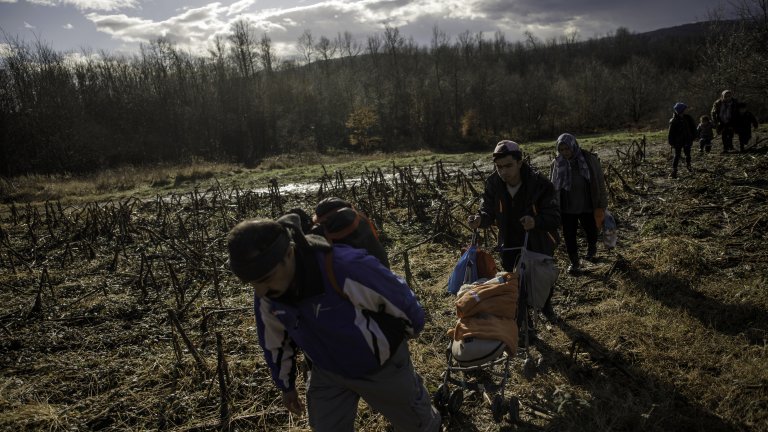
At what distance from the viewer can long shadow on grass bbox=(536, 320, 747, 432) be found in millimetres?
2867

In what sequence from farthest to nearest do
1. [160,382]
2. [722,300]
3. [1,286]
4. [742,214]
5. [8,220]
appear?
[8,220], [1,286], [742,214], [722,300], [160,382]

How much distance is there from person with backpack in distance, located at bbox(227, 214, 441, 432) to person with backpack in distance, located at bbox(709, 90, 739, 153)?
41.3 feet

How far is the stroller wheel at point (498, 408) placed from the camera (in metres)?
3.05

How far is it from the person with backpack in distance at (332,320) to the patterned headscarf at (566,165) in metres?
3.64

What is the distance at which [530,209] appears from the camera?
3.51m

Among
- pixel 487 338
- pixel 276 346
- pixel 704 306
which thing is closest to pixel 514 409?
pixel 487 338

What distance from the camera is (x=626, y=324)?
4.07 m

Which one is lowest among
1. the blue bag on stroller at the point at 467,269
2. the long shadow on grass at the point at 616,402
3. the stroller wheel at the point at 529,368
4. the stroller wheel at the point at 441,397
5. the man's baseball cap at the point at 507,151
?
the long shadow on grass at the point at 616,402

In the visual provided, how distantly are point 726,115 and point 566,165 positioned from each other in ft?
29.3

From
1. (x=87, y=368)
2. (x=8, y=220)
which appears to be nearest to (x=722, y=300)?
(x=87, y=368)

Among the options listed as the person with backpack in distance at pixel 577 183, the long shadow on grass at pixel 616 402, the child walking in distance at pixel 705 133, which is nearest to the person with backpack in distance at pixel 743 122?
the child walking in distance at pixel 705 133

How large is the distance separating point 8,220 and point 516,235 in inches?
583

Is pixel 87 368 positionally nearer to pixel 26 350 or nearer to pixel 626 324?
pixel 26 350

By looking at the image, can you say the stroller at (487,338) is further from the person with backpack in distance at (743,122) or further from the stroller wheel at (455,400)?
the person with backpack in distance at (743,122)
